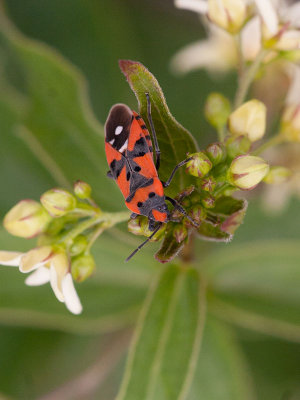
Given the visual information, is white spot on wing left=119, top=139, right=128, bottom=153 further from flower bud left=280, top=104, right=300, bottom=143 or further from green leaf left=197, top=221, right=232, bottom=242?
flower bud left=280, top=104, right=300, bottom=143

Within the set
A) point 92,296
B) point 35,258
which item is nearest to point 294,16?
point 35,258

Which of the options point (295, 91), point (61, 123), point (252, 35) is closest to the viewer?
point (295, 91)

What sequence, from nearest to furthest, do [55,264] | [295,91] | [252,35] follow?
[55,264] < [295,91] < [252,35]

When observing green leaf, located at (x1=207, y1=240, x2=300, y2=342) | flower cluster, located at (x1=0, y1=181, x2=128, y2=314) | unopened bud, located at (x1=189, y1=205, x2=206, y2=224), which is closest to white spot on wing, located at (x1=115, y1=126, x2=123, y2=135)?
flower cluster, located at (x1=0, y1=181, x2=128, y2=314)

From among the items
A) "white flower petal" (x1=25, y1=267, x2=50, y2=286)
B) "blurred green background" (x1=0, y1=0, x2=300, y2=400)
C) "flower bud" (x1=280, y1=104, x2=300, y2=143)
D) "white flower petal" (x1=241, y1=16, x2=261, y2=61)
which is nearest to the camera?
"white flower petal" (x1=25, y1=267, x2=50, y2=286)

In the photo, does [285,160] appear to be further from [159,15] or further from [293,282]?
[159,15]

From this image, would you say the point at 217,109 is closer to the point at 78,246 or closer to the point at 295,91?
the point at 295,91
